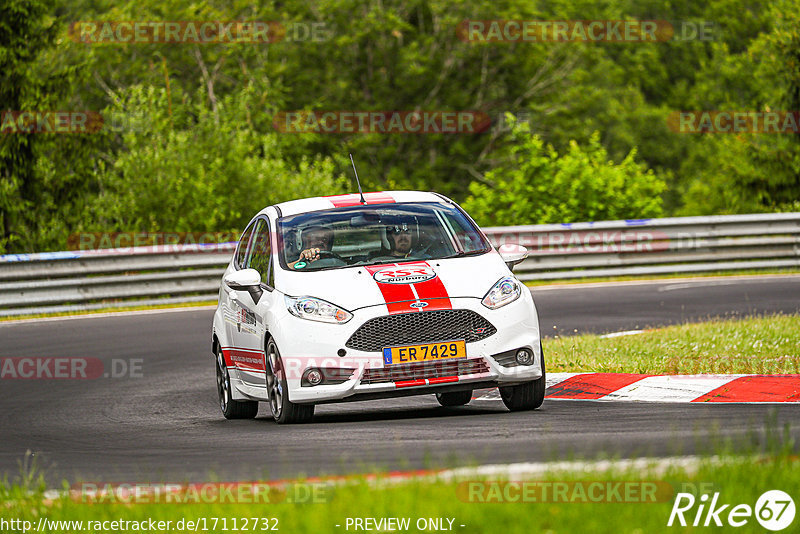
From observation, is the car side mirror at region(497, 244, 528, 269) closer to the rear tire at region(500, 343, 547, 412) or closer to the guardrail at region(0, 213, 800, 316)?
the rear tire at region(500, 343, 547, 412)

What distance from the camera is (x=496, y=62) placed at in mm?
51844

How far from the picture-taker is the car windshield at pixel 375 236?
9.35 metres

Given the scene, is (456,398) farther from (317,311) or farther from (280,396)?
(317,311)

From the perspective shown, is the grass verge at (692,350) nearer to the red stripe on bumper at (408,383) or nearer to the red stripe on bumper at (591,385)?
the red stripe on bumper at (591,385)

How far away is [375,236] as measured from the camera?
960 centimetres

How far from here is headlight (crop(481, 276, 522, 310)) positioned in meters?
8.61

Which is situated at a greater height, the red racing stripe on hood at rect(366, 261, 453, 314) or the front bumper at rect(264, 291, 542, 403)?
the red racing stripe on hood at rect(366, 261, 453, 314)
